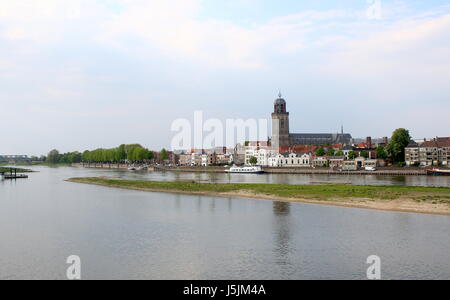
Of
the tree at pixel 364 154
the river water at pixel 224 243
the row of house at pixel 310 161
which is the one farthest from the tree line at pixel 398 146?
the river water at pixel 224 243

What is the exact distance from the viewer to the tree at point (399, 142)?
134m

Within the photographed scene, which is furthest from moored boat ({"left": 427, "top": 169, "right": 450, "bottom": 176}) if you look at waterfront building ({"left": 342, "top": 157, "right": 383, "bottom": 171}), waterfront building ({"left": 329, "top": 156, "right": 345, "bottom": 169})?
waterfront building ({"left": 329, "top": 156, "right": 345, "bottom": 169})

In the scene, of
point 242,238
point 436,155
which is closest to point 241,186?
point 242,238

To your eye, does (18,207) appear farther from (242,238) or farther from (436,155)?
(436,155)

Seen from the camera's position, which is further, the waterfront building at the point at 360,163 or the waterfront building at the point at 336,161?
the waterfront building at the point at 336,161

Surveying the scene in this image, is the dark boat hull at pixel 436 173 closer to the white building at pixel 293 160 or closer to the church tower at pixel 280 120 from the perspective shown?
the white building at pixel 293 160

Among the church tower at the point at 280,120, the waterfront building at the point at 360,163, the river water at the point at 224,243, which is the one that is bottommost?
the river water at the point at 224,243

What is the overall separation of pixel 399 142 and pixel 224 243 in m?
118

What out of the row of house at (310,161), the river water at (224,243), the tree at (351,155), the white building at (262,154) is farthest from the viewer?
the white building at (262,154)

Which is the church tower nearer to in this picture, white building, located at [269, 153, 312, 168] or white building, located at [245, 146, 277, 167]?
white building, located at [245, 146, 277, 167]

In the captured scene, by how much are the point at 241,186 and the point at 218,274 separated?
1826 inches

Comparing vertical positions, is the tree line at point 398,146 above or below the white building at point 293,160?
above

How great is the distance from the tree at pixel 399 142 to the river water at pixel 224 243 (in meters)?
98.2
